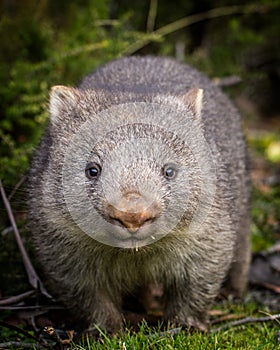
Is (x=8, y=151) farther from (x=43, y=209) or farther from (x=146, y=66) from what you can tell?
(x=43, y=209)

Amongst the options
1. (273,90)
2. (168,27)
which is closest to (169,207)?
(168,27)

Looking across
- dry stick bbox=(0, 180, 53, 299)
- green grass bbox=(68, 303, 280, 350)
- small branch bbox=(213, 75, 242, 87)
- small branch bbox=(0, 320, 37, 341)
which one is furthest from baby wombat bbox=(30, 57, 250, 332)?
small branch bbox=(213, 75, 242, 87)

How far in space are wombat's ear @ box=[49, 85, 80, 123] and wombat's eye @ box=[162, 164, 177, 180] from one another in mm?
1021

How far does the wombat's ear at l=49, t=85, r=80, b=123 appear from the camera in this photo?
195 inches

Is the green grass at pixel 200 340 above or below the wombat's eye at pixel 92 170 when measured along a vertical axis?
below

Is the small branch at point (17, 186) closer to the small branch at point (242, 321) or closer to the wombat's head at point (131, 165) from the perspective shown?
the wombat's head at point (131, 165)

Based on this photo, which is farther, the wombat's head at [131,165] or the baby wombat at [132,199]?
the baby wombat at [132,199]

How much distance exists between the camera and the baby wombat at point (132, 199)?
13.6 ft

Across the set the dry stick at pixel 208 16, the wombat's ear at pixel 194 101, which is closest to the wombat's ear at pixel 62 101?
the wombat's ear at pixel 194 101

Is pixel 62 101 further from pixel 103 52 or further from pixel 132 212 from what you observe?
pixel 103 52

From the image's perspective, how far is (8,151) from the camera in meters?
7.25

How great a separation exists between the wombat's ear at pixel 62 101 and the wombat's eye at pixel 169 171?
3.35ft

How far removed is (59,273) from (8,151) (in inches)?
98.7

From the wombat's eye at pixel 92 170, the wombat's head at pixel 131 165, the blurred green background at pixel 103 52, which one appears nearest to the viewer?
the wombat's head at pixel 131 165
